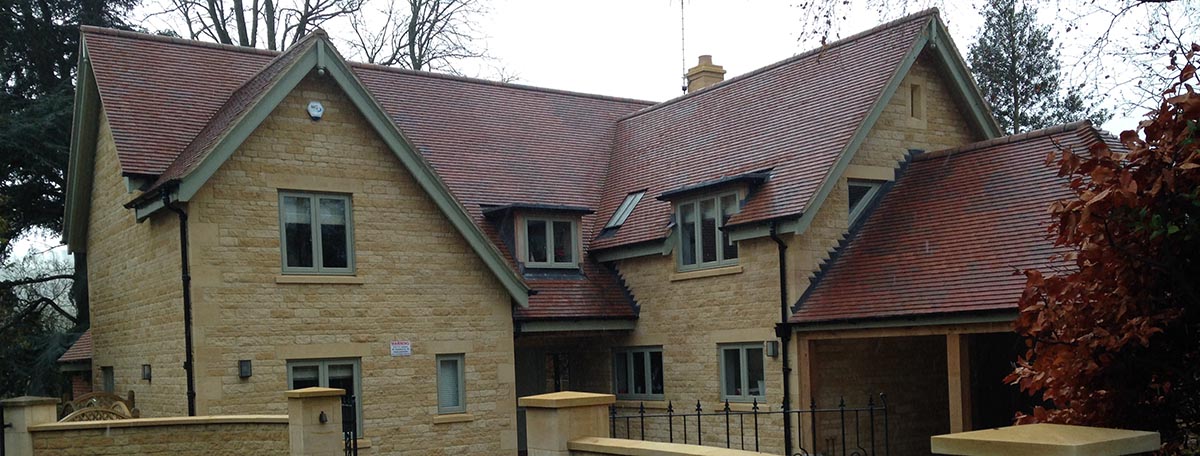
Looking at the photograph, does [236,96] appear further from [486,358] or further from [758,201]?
[758,201]

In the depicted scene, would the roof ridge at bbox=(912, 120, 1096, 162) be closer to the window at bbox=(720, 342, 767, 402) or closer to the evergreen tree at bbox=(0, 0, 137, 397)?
the window at bbox=(720, 342, 767, 402)

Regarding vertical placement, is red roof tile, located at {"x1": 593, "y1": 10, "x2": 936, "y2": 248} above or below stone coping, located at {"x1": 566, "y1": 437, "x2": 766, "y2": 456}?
above

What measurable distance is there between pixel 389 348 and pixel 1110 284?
1315 cm

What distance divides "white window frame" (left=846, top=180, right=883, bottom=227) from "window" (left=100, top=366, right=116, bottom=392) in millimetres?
13275

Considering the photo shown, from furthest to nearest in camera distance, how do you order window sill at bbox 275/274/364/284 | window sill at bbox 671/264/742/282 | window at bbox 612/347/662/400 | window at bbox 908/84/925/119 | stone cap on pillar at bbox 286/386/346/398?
1. window at bbox 612/347/662/400
2. window at bbox 908/84/925/119
3. window sill at bbox 671/264/742/282
4. window sill at bbox 275/274/364/284
5. stone cap on pillar at bbox 286/386/346/398

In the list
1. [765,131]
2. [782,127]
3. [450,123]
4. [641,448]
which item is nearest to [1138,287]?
[641,448]

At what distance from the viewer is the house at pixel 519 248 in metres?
17.0

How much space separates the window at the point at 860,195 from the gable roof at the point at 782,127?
1.03 metres

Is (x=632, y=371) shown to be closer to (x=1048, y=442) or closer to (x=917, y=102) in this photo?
(x=917, y=102)

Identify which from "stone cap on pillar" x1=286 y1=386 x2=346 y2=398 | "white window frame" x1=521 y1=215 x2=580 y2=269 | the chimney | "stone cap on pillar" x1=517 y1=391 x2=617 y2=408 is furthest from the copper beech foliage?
the chimney

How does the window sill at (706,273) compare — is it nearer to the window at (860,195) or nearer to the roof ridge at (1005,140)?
the window at (860,195)

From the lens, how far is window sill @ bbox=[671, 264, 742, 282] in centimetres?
1936

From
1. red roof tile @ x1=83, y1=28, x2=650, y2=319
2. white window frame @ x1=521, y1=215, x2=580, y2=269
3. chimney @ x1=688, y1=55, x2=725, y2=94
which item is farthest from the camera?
chimney @ x1=688, y1=55, x2=725, y2=94

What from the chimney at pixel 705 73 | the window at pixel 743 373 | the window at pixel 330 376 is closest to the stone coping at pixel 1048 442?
the window at pixel 743 373
